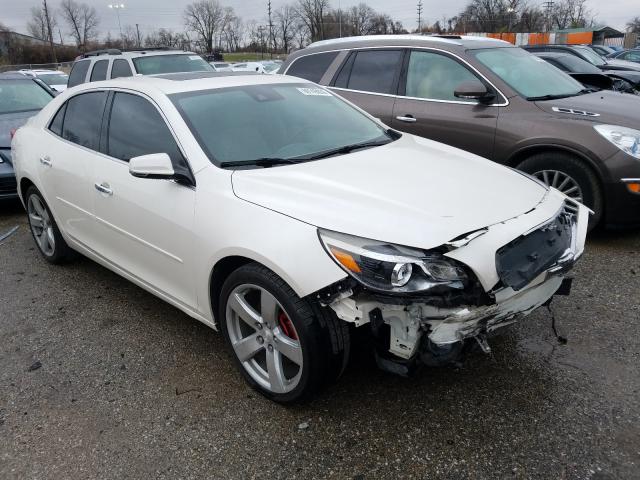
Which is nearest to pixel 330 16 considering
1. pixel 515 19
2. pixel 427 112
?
pixel 515 19

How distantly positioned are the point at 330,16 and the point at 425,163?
87.8 metres

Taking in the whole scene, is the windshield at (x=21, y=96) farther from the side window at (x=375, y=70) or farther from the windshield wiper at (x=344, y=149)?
the windshield wiper at (x=344, y=149)

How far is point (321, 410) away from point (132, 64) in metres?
8.54

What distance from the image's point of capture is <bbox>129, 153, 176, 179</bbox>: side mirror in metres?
2.89

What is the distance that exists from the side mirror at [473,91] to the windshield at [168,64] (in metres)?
5.92

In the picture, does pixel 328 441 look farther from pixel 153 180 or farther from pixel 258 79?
pixel 258 79

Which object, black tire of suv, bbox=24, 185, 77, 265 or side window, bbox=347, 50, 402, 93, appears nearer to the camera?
black tire of suv, bbox=24, 185, 77, 265

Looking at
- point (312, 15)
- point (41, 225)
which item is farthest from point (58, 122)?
point (312, 15)

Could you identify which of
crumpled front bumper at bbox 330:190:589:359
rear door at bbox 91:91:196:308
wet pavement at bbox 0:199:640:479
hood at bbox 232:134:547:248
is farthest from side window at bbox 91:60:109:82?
crumpled front bumper at bbox 330:190:589:359

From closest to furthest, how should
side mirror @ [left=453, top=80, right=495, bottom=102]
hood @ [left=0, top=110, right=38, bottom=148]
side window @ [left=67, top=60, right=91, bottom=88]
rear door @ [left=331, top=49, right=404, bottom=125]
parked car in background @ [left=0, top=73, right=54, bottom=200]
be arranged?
side mirror @ [left=453, top=80, right=495, bottom=102]
rear door @ [left=331, top=49, right=404, bottom=125]
parked car in background @ [left=0, top=73, right=54, bottom=200]
hood @ [left=0, top=110, right=38, bottom=148]
side window @ [left=67, top=60, right=91, bottom=88]

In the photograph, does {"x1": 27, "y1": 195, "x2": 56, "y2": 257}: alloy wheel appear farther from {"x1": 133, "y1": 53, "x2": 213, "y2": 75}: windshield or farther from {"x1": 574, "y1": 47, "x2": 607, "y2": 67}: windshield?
{"x1": 574, "y1": 47, "x2": 607, "y2": 67}: windshield

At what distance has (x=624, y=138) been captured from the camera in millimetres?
4453

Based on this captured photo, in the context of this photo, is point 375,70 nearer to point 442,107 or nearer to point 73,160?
point 442,107

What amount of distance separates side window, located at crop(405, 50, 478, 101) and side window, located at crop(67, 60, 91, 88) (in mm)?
7282
